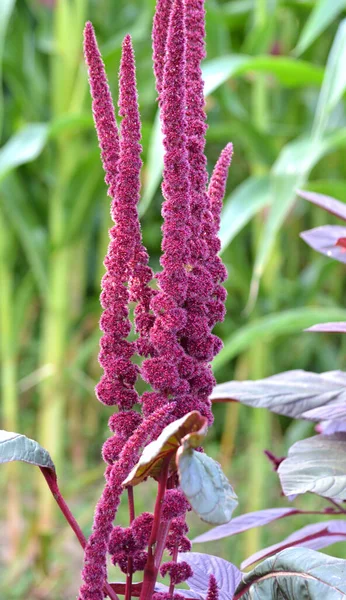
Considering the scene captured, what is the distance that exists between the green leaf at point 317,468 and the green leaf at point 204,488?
0.25 feet

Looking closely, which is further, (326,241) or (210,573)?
(326,241)

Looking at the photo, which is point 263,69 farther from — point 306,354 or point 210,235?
point 306,354

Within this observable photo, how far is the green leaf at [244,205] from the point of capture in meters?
0.83

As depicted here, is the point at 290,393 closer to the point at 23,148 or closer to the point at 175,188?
the point at 175,188

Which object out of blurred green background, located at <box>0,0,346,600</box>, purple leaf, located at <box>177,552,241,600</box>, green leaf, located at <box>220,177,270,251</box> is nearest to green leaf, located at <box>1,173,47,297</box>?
blurred green background, located at <box>0,0,346,600</box>

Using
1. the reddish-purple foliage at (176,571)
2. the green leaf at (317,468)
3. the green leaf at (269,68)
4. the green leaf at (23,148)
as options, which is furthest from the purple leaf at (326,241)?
the green leaf at (23,148)

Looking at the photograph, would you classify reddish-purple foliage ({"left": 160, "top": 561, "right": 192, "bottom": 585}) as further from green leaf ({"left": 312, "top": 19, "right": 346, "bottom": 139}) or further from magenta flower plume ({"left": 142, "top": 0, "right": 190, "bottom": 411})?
green leaf ({"left": 312, "top": 19, "right": 346, "bottom": 139})

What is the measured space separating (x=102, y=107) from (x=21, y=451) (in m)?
0.13

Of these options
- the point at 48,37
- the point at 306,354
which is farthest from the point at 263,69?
the point at 306,354

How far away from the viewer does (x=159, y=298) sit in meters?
0.26

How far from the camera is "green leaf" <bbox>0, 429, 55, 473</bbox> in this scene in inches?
10.6

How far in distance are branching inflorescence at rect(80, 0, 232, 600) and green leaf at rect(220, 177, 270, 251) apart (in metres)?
0.52

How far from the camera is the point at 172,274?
26cm

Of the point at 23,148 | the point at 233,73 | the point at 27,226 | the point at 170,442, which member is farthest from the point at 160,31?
the point at 27,226
